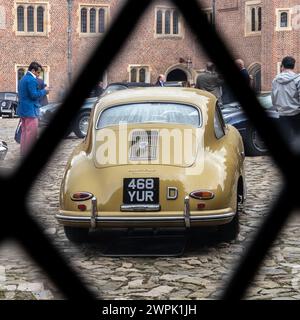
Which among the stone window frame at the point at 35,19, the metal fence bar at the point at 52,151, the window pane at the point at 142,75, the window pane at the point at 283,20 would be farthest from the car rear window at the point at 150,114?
the window pane at the point at 283,20

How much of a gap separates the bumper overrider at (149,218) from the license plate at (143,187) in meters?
0.03

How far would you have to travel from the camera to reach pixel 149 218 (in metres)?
2.70

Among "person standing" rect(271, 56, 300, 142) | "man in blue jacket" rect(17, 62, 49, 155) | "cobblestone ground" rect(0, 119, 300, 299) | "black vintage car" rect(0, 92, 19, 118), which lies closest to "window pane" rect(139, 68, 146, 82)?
"black vintage car" rect(0, 92, 19, 118)

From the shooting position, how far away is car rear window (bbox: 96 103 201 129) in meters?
3.09

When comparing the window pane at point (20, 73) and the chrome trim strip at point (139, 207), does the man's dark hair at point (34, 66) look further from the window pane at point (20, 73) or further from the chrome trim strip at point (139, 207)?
the window pane at point (20, 73)

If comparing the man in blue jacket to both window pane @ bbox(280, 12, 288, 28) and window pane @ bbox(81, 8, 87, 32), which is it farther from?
window pane @ bbox(280, 12, 288, 28)

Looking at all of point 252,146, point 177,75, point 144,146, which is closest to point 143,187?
point 144,146

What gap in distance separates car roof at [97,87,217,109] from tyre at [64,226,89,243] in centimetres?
63

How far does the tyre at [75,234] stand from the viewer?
297cm

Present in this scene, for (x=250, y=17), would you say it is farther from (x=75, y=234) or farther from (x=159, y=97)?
(x=75, y=234)

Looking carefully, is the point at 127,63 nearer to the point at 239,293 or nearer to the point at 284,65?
the point at 284,65

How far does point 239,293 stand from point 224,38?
1.38 ft

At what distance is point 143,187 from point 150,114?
474 mm

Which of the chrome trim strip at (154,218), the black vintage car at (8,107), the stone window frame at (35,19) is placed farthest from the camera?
the black vintage car at (8,107)
